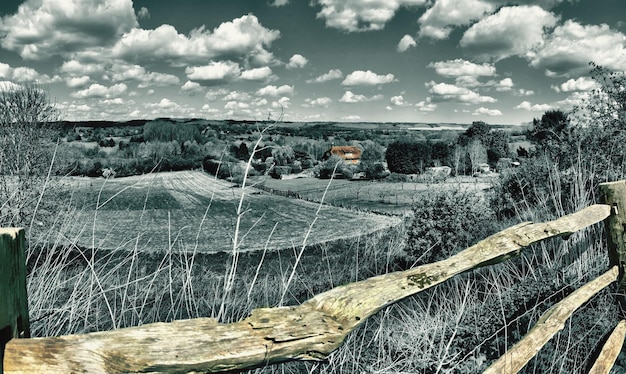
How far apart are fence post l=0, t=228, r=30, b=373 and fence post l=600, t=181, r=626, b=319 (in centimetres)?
282

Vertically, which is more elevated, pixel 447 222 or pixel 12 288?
pixel 12 288

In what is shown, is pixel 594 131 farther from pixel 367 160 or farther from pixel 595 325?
pixel 367 160

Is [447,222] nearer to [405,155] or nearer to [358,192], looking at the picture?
[358,192]

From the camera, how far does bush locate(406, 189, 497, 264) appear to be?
9.02 m

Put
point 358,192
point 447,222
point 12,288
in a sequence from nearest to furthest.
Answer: point 12,288
point 447,222
point 358,192

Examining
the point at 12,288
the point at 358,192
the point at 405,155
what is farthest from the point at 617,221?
the point at 405,155

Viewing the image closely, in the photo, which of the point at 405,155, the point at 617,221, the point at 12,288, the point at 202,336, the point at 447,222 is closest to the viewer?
the point at 12,288

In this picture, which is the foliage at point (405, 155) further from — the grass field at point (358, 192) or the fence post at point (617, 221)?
the fence post at point (617, 221)

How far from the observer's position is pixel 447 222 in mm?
9289

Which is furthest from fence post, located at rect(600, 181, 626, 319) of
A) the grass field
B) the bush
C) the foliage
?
the foliage

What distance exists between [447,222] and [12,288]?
917cm

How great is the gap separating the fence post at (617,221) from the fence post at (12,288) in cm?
282

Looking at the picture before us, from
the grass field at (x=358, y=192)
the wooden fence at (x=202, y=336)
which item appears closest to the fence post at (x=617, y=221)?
the wooden fence at (x=202, y=336)

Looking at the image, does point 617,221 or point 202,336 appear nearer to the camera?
point 202,336
